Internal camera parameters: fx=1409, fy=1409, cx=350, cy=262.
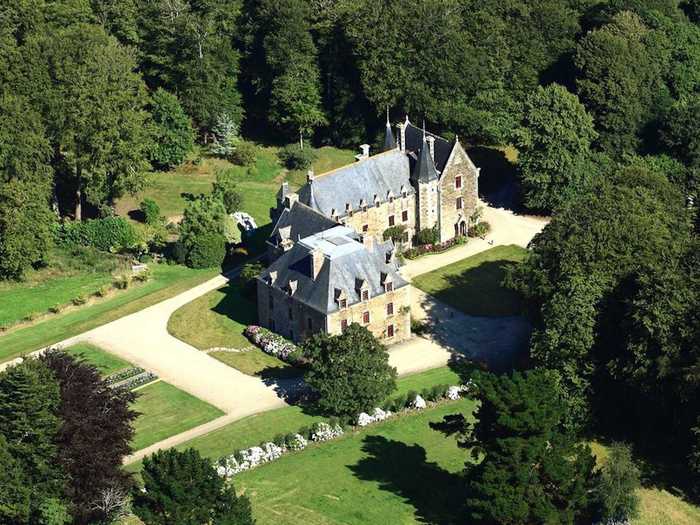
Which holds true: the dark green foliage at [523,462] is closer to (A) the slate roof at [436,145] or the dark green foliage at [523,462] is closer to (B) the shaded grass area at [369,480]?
(B) the shaded grass area at [369,480]

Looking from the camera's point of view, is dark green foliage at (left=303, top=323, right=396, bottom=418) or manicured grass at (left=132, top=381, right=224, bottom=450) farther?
manicured grass at (left=132, top=381, right=224, bottom=450)

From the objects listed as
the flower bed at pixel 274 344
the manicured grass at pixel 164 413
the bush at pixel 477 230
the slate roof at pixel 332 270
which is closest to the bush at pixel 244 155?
the bush at pixel 477 230

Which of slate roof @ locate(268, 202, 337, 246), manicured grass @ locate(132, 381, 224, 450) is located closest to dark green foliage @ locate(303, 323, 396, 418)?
manicured grass @ locate(132, 381, 224, 450)

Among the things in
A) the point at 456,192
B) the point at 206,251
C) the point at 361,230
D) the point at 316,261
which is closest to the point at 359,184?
the point at 361,230

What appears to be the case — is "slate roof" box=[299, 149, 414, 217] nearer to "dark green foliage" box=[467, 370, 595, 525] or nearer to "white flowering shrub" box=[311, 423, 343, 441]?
"white flowering shrub" box=[311, 423, 343, 441]

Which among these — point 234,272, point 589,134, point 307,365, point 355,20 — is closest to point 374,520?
point 307,365

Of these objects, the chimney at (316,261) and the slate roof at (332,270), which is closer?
the slate roof at (332,270)

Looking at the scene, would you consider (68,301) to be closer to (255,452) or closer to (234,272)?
(234,272)

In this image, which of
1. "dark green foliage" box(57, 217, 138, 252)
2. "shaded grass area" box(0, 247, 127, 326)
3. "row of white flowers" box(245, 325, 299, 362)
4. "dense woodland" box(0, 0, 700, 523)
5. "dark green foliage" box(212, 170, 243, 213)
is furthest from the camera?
"dark green foliage" box(212, 170, 243, 213)
